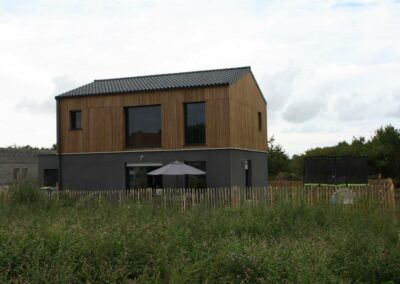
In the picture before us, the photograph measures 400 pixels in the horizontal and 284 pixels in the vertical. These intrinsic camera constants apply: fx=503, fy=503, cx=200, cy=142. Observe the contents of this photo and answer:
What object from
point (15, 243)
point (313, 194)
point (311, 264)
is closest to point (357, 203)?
point (313, 194)

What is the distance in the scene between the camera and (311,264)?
242 inches

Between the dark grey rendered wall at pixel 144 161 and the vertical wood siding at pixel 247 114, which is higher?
the vertical wood siding at pixel 247 114

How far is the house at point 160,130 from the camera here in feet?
71.4

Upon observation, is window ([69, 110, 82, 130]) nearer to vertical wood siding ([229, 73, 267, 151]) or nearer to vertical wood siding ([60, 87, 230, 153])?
vertical wood siding ([60, 87, 230, 153])

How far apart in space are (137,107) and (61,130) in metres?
4.20

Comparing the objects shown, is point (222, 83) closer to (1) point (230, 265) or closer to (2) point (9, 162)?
(1) point (230, 265)

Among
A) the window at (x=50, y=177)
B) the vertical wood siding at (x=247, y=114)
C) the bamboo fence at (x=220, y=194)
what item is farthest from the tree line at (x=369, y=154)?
the bamboo fence at (x=220, y=194)

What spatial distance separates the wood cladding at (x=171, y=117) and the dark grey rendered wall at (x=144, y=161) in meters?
0.34

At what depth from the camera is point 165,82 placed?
78.1 feet

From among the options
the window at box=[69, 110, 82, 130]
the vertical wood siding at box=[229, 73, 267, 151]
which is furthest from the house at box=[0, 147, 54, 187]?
the vertical wood siding at box=[229, 73, 267, 151]

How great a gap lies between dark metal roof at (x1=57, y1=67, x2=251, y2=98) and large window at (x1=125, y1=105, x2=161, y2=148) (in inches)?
39.5

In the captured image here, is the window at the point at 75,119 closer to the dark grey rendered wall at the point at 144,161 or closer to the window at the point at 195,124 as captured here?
the dark grey rendered wall at the point at 144,161

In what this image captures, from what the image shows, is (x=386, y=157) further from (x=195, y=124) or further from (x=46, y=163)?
(x=46, y=163)

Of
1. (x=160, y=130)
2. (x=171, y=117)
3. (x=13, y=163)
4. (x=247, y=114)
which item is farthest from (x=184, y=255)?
(x=13, y=163)
